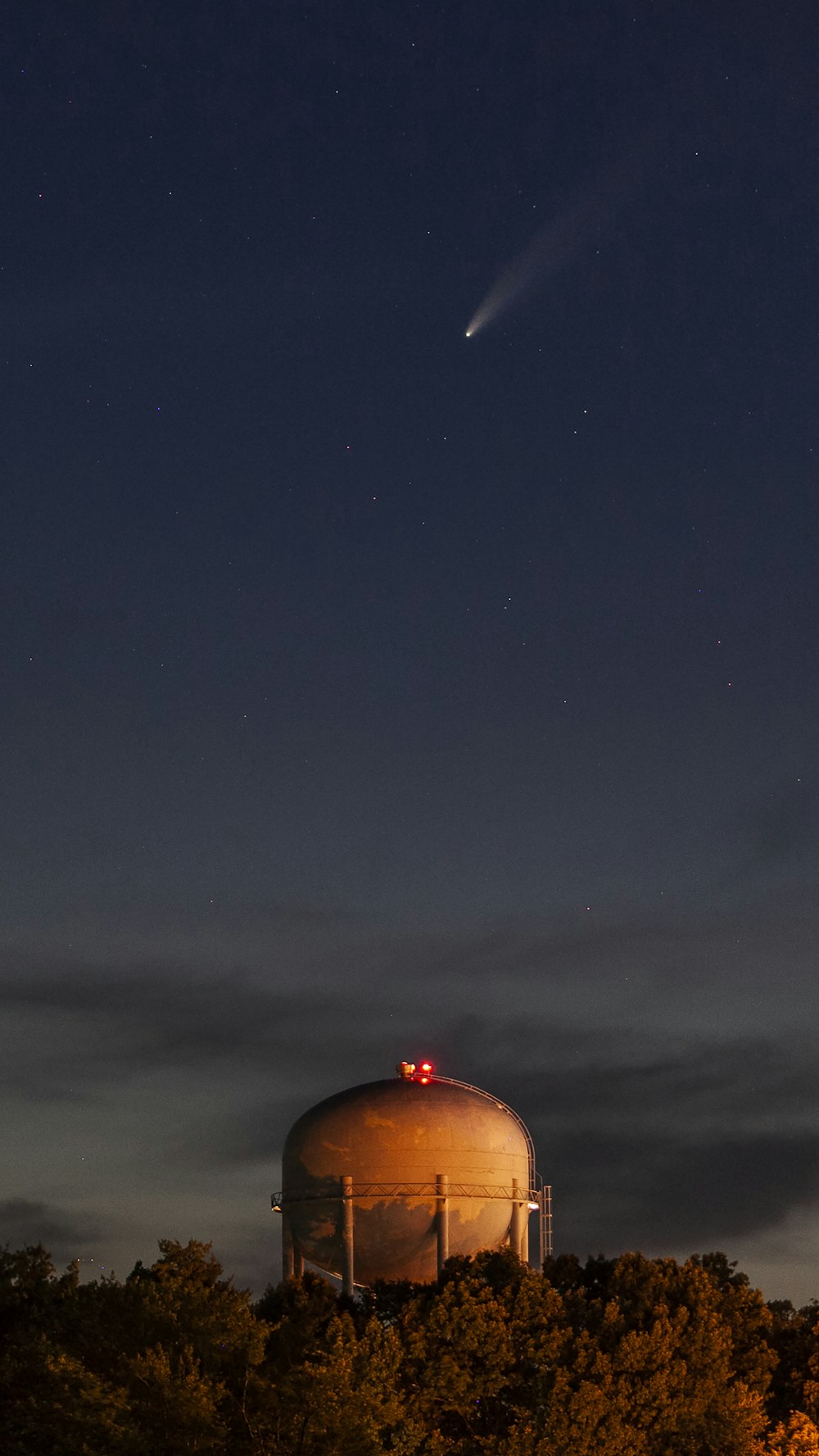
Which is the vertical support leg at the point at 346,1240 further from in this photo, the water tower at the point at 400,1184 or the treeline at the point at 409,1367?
the treeline at the point at 409,1367

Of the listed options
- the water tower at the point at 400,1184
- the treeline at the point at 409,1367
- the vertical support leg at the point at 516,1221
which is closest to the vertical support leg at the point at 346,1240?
the water tower at the point at 400,1184

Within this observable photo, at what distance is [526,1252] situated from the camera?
71062 mm

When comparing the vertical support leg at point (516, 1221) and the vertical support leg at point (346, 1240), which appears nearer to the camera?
the vertical support leg at point (346, 1240)

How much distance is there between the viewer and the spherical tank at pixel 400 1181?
67.8 m

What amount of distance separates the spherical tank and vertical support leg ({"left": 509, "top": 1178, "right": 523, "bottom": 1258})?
1.8 inches

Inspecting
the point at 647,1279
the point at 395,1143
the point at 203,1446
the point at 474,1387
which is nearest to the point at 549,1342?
the point at 474,1387

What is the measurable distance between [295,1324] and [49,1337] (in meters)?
8.70

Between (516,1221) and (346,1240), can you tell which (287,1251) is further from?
(516,1221)

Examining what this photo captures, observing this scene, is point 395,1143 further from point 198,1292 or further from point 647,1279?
point 198,1292

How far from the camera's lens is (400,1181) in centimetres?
6781

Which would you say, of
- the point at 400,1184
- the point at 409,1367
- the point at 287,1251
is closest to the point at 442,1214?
the point at 400,1184

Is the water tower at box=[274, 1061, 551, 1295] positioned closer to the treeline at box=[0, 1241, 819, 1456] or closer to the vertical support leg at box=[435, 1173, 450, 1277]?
the vertical support leg at box=[435, 1173, 450, 1277]

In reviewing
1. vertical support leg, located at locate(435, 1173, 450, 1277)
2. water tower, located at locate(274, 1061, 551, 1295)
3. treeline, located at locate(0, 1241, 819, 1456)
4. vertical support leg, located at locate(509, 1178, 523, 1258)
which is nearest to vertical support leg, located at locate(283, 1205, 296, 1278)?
water tower, located at locate(274, 1061, 551, 1295)

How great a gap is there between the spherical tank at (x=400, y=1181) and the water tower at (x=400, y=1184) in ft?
0.10
